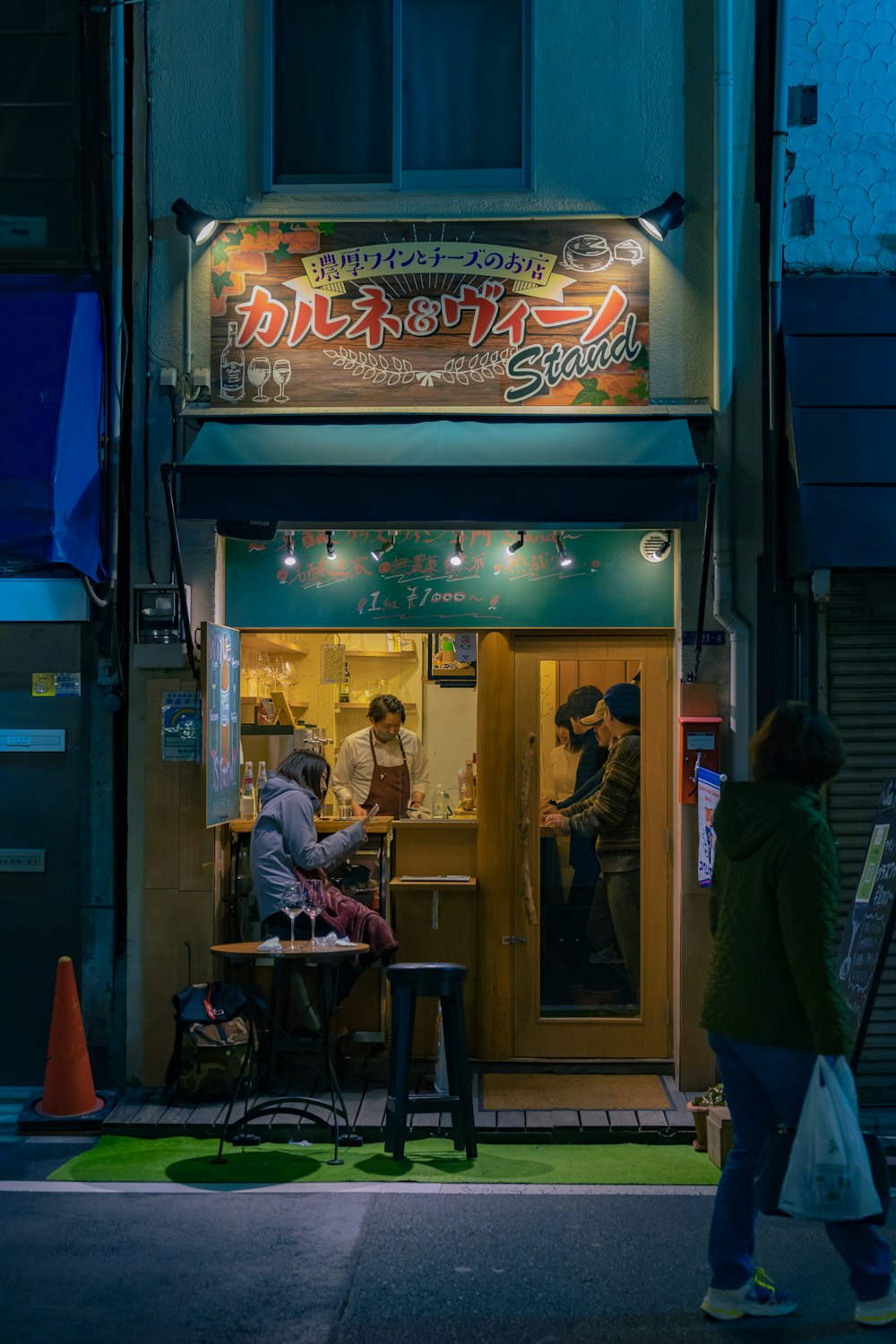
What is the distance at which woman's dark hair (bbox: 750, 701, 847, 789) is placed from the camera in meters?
4.89

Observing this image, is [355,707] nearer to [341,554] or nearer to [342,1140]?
[341,554]

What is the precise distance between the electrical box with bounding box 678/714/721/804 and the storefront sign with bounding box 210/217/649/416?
208cm

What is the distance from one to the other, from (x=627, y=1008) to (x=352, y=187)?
18.3 ft

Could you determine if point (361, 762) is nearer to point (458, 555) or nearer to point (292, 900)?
point (458, 555)

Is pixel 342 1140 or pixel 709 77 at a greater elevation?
pixel 709 77

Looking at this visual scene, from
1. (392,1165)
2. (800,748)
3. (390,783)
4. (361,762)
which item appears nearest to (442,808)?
(390,783)

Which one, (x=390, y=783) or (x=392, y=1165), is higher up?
(x=390, y=783)

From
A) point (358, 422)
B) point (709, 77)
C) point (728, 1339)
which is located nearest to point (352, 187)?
point (358, 422)

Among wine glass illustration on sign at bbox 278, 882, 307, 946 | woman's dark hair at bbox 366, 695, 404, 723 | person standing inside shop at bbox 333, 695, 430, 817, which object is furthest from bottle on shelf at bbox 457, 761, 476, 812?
wine glass illustration on sign at bbox 278, 882, 307, 946

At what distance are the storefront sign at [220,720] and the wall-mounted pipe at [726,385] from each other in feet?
9.87

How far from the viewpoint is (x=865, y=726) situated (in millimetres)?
8062

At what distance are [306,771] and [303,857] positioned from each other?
1.77 ft

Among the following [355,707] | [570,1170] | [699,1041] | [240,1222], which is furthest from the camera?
[355,707]

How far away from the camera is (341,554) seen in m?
8.84
